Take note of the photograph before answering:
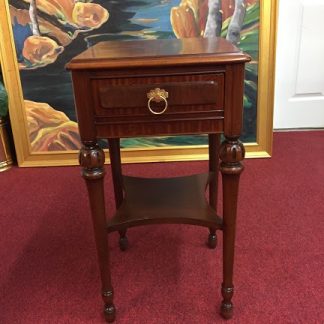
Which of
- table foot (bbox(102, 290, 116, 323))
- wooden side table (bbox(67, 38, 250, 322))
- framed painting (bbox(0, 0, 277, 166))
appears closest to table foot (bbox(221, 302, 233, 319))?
wooden side table (bbox(67, 38, 250, 322))

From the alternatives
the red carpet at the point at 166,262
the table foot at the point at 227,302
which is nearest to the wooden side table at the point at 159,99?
the table foot at the point at 227,302

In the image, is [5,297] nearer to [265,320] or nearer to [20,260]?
[20,260]

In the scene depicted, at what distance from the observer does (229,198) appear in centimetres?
93

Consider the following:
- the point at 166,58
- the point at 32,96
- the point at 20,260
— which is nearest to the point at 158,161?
the point at 32,96

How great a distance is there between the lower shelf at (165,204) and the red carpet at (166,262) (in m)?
0.25

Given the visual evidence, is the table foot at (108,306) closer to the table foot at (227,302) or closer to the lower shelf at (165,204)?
the lower shelf at (165,204)

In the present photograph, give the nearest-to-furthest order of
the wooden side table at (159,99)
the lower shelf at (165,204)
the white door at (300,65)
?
the wooden side table at (159,99), the lower shelf at (165,204), the white door at (300,65)

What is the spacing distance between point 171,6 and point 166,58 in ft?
3.84

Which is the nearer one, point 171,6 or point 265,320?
point 265,320

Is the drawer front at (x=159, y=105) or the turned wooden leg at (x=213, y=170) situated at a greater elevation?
the drawer front at (x=159, y=105)

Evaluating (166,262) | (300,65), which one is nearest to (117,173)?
(166,262)

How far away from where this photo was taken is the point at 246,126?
2.01 metres

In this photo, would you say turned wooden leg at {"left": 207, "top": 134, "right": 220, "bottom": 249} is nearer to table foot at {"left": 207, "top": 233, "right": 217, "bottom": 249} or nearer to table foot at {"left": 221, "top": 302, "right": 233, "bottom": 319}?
table foot at {"left": 207, "top": 233, "right": 217, "bottom": 249}

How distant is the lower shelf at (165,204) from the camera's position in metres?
0.99
